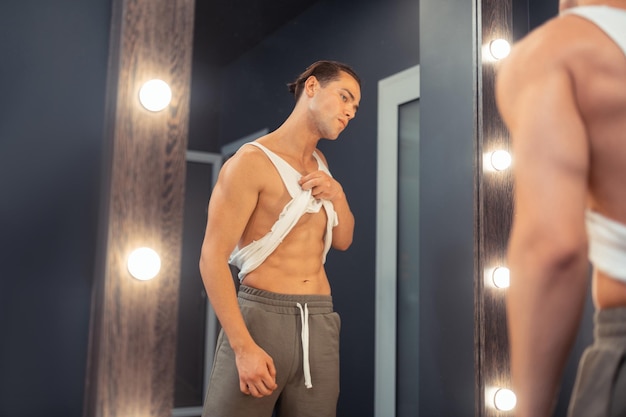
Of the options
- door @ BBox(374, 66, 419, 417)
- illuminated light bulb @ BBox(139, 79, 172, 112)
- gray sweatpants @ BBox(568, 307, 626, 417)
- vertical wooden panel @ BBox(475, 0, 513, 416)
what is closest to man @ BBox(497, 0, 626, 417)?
gray sweatpants @ BBox(568, 307, 626, 417)

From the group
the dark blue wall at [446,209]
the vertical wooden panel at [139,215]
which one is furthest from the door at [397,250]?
the vertical wooden panel at [139,215]

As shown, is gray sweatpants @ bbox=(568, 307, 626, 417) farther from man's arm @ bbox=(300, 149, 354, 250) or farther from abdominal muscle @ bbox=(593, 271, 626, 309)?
man's arm @ bbox=(300, 149, 354, 250)

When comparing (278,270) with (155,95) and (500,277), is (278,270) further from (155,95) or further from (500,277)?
(500,277)

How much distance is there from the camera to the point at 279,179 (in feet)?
4.21

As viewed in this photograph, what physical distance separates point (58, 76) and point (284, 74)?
49cm

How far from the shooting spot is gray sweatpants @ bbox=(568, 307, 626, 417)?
583 mm

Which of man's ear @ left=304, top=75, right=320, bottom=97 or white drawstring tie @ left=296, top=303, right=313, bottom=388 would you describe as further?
man's ear @ left=304, top=75, right=320, bottom=97

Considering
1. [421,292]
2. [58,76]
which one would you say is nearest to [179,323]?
[58,76]

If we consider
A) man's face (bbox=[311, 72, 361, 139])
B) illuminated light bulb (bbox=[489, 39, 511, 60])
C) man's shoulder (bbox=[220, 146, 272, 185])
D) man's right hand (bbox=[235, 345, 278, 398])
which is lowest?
man's right hand (bbox=[235, 345, 278, 398])

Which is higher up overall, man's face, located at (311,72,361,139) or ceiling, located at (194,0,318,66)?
ceiling, located at (194,0,318,66)

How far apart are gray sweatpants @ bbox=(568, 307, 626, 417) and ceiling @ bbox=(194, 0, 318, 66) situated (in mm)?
955

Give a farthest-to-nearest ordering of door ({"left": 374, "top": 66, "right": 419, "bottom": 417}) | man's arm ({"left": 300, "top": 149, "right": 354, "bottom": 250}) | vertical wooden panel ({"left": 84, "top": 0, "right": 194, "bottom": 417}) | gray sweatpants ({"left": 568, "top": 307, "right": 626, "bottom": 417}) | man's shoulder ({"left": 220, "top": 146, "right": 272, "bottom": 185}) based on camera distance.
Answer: door ({"left": 374, "top": 66, "right": 419, "bottom": 417})
man's arm ({"left": 300, "top": 149, "right": 354, "bottom": 250})
man's shoulder ({"left": 220, "top": 146, "right": 272, "bottom": 185})
vertical wooden panel ({"left": 84, "top": 0, "right": 194, "bottom": 417})
gray sweatpants ({"left": 568, "top": 307, "right": 626, "bottom": 417})

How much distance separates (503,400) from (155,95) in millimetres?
1226

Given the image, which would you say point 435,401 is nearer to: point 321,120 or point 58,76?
point 321,120
